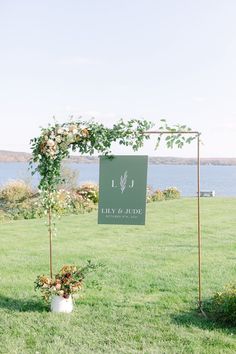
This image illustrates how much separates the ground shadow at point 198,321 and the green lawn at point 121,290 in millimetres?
13

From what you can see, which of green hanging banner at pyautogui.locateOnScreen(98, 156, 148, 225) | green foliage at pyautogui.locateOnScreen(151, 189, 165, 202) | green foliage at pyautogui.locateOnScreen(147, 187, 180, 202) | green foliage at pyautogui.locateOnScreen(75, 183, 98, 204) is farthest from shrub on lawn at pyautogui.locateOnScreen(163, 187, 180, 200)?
green hanging banner at pyautogui.locateOnScreen(98, 156, 148, 225)

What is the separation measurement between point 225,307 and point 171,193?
19.9 metres

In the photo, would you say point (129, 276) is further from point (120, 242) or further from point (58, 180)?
point (120, 242)

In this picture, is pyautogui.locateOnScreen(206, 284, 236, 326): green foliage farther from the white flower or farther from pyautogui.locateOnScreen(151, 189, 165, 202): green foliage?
pyautogui.locateOnScreen(151, 189, 165, 202): green foliage

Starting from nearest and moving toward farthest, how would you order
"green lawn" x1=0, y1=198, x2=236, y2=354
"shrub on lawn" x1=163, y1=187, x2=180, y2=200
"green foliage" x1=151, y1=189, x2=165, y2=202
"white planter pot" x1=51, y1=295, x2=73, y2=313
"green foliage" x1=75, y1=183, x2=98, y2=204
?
"green lawn" x1=0, y1=198, x2=236, y2=354, "white planter pot" x1=51, y1=295, x2=73, y2=313, "green foliage" x1=75, y1=183, x2=98, y2=204, "green foliage" x1=151, y1=189, x2=165, y2=202, "shrub on lawn" x1=163, y1=187, x2=180, y2=200

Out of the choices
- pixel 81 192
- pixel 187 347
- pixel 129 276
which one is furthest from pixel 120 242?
pixel 81 192

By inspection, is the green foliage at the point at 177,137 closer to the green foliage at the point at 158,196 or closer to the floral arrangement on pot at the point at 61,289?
the floral arrangement on pot at the point at 61,289

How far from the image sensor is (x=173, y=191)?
26.6 metres

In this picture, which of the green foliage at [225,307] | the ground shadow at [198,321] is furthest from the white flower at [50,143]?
the green foliage at [225,307]

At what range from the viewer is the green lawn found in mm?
5953

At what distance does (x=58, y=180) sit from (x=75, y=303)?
6.23ft

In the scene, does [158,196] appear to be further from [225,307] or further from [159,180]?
[159,180]

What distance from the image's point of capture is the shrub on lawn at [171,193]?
2598cm

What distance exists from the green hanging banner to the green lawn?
1.27m
